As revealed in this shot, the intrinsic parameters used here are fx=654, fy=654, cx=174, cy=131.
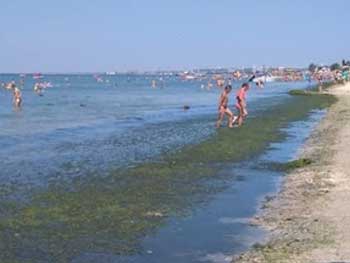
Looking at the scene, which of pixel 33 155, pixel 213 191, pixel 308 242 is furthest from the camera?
pixel 33 155

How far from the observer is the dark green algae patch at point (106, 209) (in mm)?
9406

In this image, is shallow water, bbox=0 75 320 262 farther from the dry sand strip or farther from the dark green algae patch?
the dry sand strip

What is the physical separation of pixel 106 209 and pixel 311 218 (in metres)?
3.63

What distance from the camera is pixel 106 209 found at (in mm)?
11836

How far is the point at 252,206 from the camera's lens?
12609 millimetres

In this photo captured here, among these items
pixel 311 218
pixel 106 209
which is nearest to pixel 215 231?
pixel 311 218

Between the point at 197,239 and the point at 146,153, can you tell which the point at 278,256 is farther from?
the point at 146,153

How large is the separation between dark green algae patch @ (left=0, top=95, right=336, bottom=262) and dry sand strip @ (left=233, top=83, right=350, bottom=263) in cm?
164

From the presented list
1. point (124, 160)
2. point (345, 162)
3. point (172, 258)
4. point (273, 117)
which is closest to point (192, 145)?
point (124, 160)

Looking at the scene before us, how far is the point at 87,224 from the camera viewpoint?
1071cm

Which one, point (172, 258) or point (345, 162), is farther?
point (345, 162)

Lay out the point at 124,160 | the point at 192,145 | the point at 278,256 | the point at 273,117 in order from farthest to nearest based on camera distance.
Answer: the point at 273,117, the point at 192,145, the point at 124,160, the point at 278,256

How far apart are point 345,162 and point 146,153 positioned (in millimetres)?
6212

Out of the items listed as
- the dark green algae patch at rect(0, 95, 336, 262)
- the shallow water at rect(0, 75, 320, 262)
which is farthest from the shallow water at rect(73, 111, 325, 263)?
the dark green algae patch at rect(0, 95, 336, 262)
